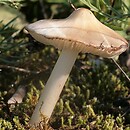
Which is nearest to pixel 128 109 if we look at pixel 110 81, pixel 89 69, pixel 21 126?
pixel 110 81

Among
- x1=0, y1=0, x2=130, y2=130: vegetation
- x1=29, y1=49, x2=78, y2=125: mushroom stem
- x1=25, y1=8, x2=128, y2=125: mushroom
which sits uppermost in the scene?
x1=25, y1=8, x2=128, y2=125: mushroom

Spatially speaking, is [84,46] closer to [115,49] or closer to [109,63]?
[115,49]

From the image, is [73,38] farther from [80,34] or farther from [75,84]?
[75,84]

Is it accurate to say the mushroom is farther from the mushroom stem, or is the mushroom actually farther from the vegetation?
the vegetation

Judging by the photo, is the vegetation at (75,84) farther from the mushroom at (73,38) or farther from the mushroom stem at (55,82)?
the mushroom at (73,38)

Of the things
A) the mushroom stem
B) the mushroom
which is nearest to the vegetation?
the mushroom stem

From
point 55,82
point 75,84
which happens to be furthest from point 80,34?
point 75,84

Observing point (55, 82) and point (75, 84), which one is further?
point (75, 84)
